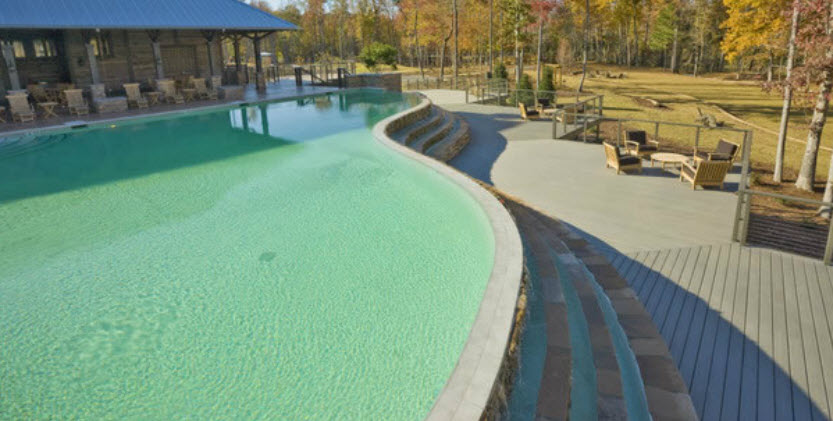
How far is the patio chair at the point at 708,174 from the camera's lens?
972 centimetres

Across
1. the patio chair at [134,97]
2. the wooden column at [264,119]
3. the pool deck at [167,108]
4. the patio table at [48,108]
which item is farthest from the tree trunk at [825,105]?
the patio table at [48,108]

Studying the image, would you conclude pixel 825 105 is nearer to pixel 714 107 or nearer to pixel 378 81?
pixel 378 81

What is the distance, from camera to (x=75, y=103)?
16.7 metres

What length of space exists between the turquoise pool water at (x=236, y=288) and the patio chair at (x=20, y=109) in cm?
588

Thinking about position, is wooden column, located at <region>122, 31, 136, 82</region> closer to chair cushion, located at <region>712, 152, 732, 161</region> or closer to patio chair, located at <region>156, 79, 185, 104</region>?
patio chair, located at <region>156, 79, 185, 104</region>

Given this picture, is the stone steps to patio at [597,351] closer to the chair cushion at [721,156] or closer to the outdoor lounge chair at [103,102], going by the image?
the chair cushion at [721,156]

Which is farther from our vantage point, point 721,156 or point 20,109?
point 20,109

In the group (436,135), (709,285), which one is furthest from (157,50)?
(709,285)

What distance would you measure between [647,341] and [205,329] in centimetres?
421

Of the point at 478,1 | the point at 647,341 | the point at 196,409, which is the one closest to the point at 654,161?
the point at 647,341

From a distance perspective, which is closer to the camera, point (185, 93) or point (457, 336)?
point (457, 336)

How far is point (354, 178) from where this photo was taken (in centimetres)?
946

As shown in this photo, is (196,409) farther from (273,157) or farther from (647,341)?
(273,157)

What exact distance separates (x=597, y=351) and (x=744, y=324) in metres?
2.03
